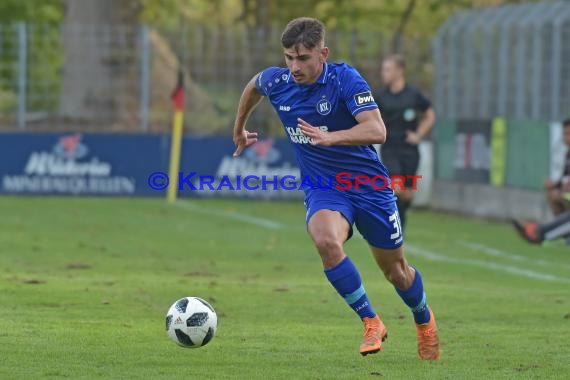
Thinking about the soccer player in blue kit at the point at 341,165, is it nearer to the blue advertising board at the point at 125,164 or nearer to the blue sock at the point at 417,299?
the blue sock at the point at 417,299

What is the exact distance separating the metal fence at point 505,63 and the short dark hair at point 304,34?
41.6 feet

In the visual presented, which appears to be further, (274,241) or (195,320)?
(274,241)

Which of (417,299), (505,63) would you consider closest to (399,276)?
(417,299)

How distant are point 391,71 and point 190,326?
865 cm

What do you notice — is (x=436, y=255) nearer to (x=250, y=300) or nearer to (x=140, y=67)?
(x=250, y=300)

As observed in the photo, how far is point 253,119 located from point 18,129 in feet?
13.4

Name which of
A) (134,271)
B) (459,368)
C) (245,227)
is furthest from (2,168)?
(459,368)

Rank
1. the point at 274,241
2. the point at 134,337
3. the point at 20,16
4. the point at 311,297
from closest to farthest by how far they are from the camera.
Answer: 1. the point at 134,337
2. the point at 311,297
3. the point at 274,241
4. the point at 20,16

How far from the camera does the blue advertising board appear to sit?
76.9 feet

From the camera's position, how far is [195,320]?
841 centimetres

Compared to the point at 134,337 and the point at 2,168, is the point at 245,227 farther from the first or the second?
the point at 134,337

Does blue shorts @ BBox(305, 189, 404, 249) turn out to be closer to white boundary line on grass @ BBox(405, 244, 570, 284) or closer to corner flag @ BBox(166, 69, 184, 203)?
white boundary line on grass @ BBox(405, 244, 570, 284)

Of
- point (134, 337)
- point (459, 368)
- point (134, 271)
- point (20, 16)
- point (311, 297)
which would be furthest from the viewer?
point (20, 16)

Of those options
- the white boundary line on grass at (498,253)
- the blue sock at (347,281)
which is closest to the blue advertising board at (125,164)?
the white boundary line on grass at (498,253)
